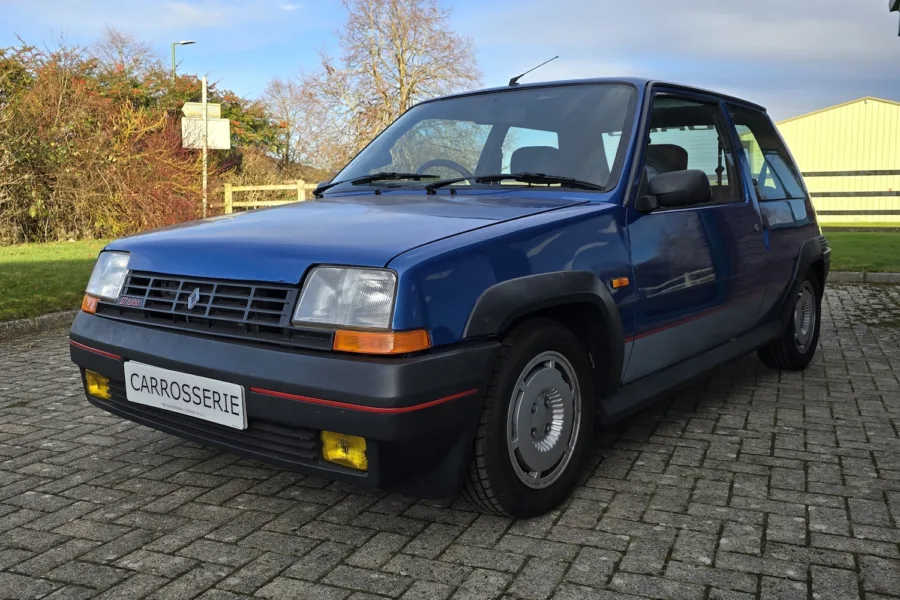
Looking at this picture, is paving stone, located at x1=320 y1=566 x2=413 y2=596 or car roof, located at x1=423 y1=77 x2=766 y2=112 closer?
paving stone, located at x1=320 y1=566 x2=413 y2=596

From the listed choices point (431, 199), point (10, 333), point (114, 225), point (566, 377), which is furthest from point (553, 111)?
point (114, 225)

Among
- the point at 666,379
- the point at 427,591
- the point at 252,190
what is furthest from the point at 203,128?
the point at 427,591

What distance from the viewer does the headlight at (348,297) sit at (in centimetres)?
245

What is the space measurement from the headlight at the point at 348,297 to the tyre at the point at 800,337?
3.52m

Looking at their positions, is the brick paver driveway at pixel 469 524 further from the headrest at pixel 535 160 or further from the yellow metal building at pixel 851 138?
the yellow metal building at pixel 851 138

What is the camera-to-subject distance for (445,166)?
152 inches

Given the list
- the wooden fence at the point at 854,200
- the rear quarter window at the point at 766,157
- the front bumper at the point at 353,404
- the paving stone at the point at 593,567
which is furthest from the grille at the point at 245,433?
the wooden fence at the point at 854,200

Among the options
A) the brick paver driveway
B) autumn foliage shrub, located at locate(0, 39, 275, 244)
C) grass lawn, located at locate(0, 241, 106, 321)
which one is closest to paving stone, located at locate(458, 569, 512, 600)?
the brick paver driveway

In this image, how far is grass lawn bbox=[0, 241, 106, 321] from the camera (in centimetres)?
735

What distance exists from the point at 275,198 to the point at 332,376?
20197 mm

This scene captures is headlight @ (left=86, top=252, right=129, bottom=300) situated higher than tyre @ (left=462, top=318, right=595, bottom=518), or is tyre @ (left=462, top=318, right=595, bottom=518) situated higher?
headlight @ (left=86, top=252, right=129, bottom=300)

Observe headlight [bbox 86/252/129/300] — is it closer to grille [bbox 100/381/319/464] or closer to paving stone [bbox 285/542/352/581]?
grille [bbox 100/381/319/464]

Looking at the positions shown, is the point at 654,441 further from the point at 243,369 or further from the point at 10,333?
the point at 10,333

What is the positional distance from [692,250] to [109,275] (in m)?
2.50
